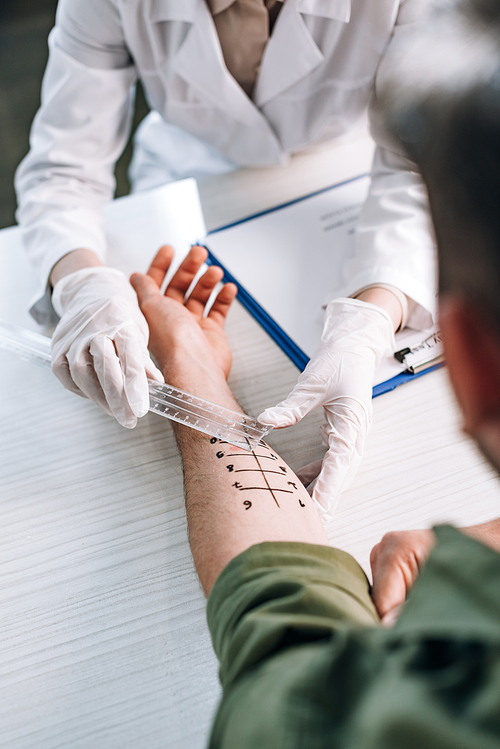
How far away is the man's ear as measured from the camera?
1.17 feet

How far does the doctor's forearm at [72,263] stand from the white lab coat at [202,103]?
2 cm

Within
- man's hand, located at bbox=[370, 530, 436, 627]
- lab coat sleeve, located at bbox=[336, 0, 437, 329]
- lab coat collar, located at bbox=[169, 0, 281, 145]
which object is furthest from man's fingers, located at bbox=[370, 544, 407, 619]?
lab coat collar, located at bbox=[169, 0, 281, 145]

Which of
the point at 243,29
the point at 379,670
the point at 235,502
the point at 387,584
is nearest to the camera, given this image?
the point at 379,670

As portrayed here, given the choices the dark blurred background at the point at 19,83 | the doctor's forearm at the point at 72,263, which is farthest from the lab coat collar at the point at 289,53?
the dark blurred background at the point at 19,83

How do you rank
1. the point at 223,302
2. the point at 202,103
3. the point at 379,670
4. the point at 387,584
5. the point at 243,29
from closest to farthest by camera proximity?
the point at 379,670
the point at 387,584
the point at 223,302
the point at 243,29
the point at 202,103

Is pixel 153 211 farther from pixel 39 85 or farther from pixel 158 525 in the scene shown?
pixel 39 85

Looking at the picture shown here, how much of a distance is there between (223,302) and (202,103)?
1.94 feet

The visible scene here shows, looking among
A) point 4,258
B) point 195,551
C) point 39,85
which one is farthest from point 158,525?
point 39,85

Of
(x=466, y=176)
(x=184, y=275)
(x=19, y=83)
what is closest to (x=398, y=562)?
(x=466, y=176)

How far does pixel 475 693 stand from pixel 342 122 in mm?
1353

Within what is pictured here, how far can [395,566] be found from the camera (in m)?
0.61

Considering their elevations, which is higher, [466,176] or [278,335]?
[466,176]

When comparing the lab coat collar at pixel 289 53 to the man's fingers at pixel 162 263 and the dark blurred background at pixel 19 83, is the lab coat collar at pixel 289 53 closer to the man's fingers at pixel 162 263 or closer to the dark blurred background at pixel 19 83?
the man's fingers at pixel 162 263

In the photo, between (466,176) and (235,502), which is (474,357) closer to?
(466,176)
